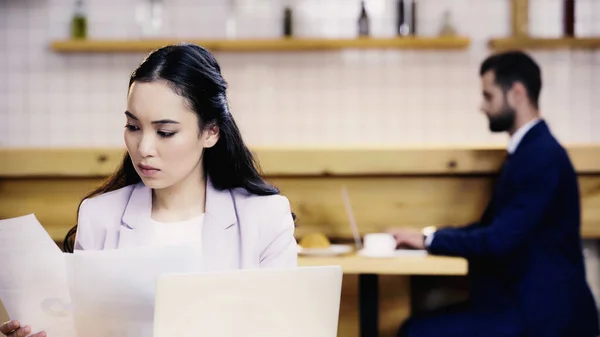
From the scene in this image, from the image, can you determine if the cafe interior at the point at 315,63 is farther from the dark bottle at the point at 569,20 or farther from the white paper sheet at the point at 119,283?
the white paper sheet at the point at 119,283

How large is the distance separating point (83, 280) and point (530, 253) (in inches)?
78.3

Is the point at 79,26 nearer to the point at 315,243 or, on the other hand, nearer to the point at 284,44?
the point at 284,44

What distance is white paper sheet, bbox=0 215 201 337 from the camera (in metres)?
1.18

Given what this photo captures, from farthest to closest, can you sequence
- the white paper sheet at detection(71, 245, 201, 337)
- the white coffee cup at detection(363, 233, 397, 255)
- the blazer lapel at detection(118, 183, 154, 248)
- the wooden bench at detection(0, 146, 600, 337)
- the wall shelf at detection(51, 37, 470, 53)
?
the wall shelf at detection(51, 37, 470, 53), the wooden bench at detection(0, 146, 600, 337), the white coffee cup at detection(363, 233, 397, 255), the blazer lapel at detection(118, 183, 154, 248), the white paper sheet at detection(71, 245, 201, 337)

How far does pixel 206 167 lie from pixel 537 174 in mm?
1525

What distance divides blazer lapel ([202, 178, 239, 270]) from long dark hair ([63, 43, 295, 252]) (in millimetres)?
46

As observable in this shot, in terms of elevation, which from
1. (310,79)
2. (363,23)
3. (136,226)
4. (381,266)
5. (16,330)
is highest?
(363,23)

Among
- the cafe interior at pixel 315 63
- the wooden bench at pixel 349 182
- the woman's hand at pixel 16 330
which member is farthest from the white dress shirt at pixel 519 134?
the woman's hand at pixel 16 330

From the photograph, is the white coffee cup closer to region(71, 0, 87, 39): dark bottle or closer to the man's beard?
the man's beard

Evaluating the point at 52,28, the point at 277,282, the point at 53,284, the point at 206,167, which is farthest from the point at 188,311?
the point at 52,28

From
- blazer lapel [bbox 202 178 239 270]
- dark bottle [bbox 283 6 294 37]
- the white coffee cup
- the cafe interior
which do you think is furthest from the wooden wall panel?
blazer lapel [bbox 202 178 239 270]

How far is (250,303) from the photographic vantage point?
1106mm

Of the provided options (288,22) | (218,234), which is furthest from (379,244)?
(288,22)

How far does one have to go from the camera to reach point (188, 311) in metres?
1.08
